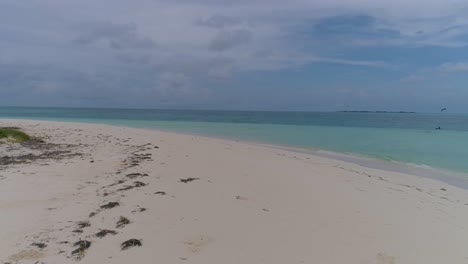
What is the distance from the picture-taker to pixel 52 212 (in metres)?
6.07

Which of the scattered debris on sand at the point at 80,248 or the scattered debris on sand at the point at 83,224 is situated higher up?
the scattered debris on sand at the point at 83,224

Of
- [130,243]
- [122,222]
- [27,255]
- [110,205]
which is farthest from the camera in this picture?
[110,205]

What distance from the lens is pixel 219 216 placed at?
250 inches

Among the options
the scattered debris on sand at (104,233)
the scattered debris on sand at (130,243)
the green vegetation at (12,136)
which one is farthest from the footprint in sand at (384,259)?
the green vegetation at (12,136)

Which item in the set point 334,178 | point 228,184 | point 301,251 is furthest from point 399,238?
point 334,178

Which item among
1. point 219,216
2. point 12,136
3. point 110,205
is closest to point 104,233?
point 110,205

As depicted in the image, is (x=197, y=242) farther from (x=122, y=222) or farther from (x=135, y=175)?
(x=135, y=175)

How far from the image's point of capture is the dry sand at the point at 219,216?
486 centimetres

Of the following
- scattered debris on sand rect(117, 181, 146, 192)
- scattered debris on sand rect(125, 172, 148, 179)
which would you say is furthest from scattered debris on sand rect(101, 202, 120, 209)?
scattered debris on sand rect(125, 172, 148, 179)

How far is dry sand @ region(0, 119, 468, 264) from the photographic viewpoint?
4.86 metres

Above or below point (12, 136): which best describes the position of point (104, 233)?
below

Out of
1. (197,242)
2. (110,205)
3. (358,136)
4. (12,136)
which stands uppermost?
(12,136)

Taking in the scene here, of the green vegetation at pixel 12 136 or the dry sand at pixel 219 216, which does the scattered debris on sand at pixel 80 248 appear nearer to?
the dry sand at pixel 219 216

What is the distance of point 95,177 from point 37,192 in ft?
6.21
